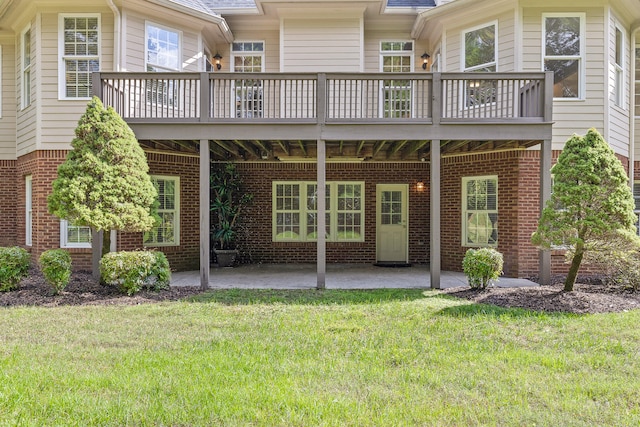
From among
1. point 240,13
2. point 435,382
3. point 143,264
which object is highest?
point 240,13

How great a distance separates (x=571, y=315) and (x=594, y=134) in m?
2.89

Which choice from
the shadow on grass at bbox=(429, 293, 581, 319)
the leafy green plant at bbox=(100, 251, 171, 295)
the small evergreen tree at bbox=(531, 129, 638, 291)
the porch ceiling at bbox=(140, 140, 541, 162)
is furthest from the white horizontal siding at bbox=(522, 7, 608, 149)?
the leafy green plant at bbox=(100, 251, 171, 295)

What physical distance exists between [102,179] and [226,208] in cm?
419

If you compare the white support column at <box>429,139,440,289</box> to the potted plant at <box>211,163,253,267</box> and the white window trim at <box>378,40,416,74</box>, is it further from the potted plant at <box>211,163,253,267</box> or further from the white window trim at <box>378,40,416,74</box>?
the potted plant at <box>211,163,253,267</box>

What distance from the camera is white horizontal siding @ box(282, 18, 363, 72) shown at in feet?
34.0

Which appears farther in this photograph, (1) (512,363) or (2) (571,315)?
(2) (571,315)

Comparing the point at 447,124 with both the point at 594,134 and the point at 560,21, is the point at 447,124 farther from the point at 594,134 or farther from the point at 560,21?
the point at 560,21

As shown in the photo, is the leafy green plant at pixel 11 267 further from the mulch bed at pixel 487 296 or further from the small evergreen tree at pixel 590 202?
the small evergreen tree at pixel 590 202

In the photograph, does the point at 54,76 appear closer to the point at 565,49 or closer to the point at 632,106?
the point at 565,49

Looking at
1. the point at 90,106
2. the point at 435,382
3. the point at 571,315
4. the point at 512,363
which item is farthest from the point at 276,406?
the point at 90,106

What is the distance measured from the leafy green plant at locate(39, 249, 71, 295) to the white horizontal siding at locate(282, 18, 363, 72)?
21.9 ft

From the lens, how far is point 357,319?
5.59 meters

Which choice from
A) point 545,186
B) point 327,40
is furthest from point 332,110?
point 545,186

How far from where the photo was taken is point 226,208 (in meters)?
10.8
